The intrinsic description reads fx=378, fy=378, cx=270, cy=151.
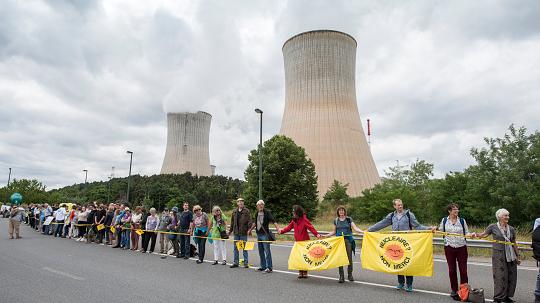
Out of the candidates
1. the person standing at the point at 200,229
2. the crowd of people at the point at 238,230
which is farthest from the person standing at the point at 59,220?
the person standing at the point at 200,229

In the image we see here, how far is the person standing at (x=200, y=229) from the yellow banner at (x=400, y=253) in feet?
14.2

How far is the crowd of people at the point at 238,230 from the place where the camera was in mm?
5461

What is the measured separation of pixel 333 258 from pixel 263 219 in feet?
6.57

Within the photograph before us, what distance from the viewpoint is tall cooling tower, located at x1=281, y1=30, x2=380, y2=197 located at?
3158cm

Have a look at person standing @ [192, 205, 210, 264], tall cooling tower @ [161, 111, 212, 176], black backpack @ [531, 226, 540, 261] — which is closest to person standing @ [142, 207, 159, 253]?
person standing @ [192, 205, 210, 264]

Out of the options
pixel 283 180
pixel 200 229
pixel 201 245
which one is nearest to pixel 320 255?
pixel 201 245

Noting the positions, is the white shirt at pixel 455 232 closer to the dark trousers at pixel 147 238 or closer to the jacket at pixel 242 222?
the jacket at pixel 242 222

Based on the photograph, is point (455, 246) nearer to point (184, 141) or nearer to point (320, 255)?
point (320, 255)

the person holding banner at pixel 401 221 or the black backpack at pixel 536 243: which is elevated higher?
the person holding banner at pixel 401 221

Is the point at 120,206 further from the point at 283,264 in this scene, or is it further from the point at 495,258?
the point at 495,258

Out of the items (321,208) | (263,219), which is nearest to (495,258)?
(263,219)

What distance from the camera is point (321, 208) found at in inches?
1299

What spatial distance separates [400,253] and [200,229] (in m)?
5.15

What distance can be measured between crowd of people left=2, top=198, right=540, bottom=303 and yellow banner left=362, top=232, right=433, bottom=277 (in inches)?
6.0
